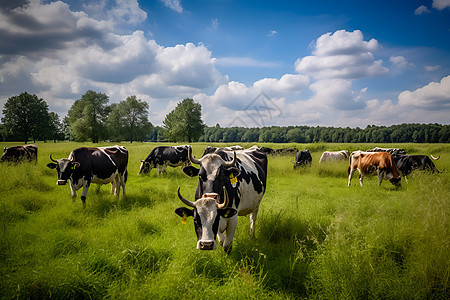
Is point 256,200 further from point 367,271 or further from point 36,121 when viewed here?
point 36,121

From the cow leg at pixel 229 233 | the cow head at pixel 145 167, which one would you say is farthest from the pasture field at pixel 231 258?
the cow head at pixel 145 167

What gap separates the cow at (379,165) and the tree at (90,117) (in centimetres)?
4671

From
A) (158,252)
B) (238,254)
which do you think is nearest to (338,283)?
(238,254)

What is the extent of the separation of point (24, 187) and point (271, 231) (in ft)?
31.0

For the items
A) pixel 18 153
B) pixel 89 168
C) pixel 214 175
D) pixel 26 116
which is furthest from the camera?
pixel 26 116

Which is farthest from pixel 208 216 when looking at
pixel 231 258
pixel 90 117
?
pixel 90 117

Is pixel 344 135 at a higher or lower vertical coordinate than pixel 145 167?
higher

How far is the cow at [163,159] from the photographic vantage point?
1486cm

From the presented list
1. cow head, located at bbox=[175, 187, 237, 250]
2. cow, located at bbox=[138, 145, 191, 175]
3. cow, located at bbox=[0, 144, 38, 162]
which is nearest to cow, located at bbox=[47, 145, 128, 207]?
cow head, located at bbox=[175, 187, 237, 250]

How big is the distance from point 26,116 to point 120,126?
16486mm

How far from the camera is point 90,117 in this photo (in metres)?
44.0

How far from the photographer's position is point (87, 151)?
7875 millimetres

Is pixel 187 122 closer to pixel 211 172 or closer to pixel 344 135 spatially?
pixel 211 172

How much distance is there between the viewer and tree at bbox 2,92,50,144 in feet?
131
